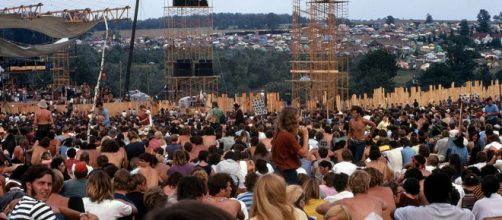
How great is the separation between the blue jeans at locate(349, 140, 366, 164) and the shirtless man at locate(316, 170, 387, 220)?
22.8ft

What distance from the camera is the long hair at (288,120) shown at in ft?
43.0

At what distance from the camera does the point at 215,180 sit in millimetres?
11672

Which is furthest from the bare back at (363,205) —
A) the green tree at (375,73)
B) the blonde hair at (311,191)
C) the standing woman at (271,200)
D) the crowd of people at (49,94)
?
the green tree at (375,73)

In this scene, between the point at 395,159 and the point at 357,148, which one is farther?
the point at 357,148

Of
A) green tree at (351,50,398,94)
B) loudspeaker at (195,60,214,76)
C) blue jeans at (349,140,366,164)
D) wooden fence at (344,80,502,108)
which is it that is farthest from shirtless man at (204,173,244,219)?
green tree at (351,50,398,94)

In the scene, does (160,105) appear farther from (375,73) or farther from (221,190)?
(221,190)

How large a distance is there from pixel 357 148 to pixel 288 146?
5.42m

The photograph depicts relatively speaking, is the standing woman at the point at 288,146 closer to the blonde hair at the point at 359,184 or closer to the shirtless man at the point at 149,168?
the blonde hair at the point at 359,184

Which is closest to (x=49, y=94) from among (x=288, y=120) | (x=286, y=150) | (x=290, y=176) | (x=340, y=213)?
(x=290, y=176)

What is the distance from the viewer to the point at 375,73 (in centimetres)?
9444

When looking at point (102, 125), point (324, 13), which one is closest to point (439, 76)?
point (324, 13)

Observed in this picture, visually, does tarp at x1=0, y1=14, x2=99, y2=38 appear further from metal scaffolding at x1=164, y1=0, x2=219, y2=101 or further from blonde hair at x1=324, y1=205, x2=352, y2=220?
blonde hair at x1=324, y1=205, x2=352, y2=220

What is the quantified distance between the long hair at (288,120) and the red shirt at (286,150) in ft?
0.20

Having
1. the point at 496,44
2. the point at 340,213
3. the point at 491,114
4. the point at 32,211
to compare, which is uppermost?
the point at 32,211
